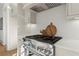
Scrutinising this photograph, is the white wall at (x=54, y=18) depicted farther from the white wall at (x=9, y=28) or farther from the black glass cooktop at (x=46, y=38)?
the white wall at (x=9, y=28)

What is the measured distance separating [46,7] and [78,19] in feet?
1.09

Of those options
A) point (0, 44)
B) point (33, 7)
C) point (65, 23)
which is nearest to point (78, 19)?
point (65, 23)

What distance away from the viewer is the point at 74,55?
1.08 metres

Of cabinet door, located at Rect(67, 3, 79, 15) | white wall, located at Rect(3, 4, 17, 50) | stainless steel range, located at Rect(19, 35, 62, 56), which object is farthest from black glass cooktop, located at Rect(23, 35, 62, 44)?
cabinet door, located at Rect(67, 3, 79, 15)

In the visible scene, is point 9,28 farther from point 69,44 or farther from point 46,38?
point 69,44

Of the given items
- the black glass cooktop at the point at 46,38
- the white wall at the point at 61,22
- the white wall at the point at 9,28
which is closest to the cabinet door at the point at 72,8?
the white wall at the point at 61,22

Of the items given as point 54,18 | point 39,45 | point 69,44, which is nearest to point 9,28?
point 39,45

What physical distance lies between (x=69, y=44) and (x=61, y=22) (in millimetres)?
230

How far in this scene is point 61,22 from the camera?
3.70ft

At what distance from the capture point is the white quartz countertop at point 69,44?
110 centimetres

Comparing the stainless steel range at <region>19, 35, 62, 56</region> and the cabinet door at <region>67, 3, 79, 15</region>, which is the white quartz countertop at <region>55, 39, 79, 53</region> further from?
the cabinet door at <region>67, 3, 79, 15</region>

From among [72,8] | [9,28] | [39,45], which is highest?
[72,8]

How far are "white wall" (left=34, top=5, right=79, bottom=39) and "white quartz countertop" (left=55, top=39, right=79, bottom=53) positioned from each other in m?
0.04

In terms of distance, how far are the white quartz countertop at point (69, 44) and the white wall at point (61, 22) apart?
0.13 feet
